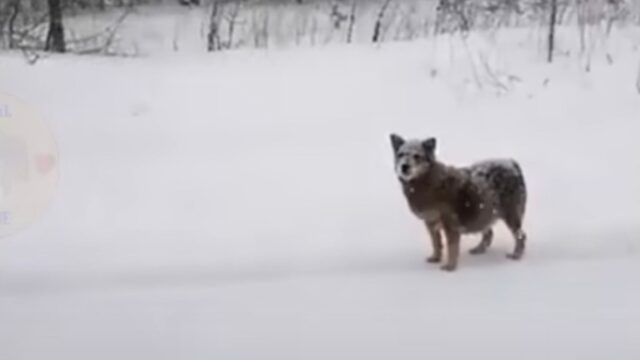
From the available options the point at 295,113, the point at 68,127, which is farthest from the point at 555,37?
the point at 68,127

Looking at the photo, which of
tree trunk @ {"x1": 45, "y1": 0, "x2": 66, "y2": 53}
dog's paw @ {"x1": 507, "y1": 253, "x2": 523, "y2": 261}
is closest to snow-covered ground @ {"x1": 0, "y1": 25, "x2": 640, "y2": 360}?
dog's paw @ {"x1": 507, "y1": 253, "x2": 523, "y2": 261}

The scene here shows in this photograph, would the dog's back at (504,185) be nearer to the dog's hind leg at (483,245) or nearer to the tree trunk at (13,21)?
the dog's hind leg at (483,245)

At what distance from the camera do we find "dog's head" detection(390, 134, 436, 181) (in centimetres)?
478

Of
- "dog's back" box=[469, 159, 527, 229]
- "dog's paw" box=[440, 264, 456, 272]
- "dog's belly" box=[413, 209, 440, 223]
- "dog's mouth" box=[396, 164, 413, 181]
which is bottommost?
"dog's paw" box=[440, 264, 456, 272]

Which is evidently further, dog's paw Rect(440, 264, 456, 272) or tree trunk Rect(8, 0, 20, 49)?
tree trunk Rect(8, 0, 20, 49)

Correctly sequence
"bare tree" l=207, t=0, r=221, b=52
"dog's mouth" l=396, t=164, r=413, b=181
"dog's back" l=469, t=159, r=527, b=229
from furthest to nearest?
"bare tree" l=207, t=0, r=221, b=52, "dog's back" l=469, t=159, r=527, b=229, "dog's mouth" l=396, t=164, r=413, b=181

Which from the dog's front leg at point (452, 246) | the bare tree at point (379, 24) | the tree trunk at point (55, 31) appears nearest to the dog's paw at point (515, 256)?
the dog's front leg at point (452, 246)

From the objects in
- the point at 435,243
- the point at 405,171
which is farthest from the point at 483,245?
the point at 405,171

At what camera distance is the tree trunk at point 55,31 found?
8484mm

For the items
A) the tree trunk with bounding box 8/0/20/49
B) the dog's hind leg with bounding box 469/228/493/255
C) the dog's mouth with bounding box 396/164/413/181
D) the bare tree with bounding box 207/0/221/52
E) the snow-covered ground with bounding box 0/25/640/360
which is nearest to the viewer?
the snow-covered ground with bounding box 0/25/640/360

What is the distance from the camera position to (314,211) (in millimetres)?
5734

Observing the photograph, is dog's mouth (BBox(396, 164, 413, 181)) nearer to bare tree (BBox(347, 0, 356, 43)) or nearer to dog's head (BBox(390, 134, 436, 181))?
dog's head (BBox(390, 134, 436, 181))

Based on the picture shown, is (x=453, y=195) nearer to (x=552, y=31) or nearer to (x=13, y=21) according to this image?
(x=552, y=31)

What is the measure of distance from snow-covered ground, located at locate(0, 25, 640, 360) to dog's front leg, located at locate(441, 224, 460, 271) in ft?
0.31
